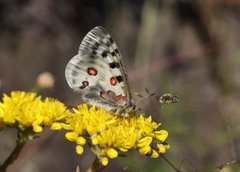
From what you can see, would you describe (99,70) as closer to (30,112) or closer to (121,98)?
(121,98)

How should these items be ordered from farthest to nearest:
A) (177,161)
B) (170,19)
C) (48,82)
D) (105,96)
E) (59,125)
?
(170,19) < (177,161) < (48,82) < (105,96) < (59,125)

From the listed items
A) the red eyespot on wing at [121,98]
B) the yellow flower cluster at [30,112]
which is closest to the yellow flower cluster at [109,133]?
the yellow flower cluster at [30,112]

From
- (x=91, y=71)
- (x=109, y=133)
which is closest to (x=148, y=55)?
(x=91, y=71)

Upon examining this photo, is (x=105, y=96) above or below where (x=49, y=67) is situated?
above

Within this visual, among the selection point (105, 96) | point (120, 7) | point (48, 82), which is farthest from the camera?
point (120, 7)

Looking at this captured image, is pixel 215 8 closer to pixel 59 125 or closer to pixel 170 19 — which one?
pixel 170 19

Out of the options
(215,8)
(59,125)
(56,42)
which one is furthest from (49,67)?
(59,125)

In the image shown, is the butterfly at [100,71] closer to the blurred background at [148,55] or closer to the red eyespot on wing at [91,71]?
the red eyespot on wing at [91,71]
